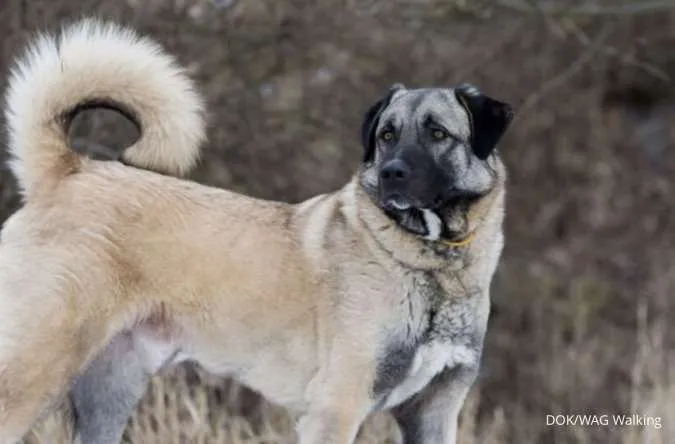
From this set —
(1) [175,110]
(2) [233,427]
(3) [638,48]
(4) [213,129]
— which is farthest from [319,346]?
(3) [638,48]

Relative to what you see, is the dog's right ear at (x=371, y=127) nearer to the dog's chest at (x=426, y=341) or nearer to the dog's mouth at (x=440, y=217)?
the dog's mouth at (x=440, y=217)

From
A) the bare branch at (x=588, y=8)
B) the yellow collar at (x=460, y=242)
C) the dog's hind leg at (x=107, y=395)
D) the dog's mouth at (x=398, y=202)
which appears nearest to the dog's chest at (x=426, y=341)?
the yellow collar at (x=460, y=242)

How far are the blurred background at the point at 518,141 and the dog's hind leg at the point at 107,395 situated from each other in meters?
1.56

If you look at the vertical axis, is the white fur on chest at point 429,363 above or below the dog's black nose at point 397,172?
below

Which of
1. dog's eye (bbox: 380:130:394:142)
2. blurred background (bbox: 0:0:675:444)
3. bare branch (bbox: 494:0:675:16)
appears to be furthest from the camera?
bare branch (bbox: 494:0:675:16)

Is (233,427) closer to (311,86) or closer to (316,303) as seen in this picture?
(316,303)

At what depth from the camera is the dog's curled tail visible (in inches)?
192

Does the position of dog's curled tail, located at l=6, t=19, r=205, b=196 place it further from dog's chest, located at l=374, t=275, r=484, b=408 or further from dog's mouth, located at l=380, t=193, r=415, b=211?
dog's chest, located at l=374, t=275, r=484, b=408

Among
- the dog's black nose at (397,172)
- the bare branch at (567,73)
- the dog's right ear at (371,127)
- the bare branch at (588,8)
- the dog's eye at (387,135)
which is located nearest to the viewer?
the dog's black nose at (397,172)

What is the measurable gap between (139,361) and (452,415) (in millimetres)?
1161

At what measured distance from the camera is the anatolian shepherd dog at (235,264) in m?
4.60

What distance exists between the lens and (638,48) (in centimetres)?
1088

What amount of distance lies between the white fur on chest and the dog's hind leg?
3.26 feet

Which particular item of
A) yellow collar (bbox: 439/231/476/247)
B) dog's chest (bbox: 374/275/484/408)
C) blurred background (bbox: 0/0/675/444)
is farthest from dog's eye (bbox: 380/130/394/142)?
blurred background (bbox: 0/0/675/444)
